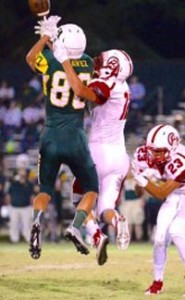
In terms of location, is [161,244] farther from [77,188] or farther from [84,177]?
[77,188]

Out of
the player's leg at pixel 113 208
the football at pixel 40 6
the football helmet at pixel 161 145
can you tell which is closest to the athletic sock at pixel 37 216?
the player's leg at pixel 113 208

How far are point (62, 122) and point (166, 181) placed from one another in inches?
41.0

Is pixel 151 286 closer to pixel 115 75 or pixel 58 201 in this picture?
pixel 115 75

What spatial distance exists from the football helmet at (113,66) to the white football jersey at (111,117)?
0.10m

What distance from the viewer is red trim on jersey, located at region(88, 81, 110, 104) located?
34.0 ft

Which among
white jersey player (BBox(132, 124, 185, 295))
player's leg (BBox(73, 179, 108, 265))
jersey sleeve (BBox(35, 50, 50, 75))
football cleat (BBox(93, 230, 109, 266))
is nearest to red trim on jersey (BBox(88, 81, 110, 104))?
jersey sleeve (BBox(35, 50, 50, 75))

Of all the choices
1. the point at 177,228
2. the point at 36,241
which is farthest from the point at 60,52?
the point at 177,228

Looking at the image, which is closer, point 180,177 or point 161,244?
point 180,177

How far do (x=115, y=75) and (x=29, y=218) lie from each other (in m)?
8.72

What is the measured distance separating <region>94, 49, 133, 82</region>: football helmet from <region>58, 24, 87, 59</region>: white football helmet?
332mm

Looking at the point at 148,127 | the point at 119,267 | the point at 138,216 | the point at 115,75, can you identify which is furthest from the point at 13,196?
the point at 115,75

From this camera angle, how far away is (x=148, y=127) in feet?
73.3

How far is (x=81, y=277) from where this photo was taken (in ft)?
37.5

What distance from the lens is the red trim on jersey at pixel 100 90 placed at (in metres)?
10.4
